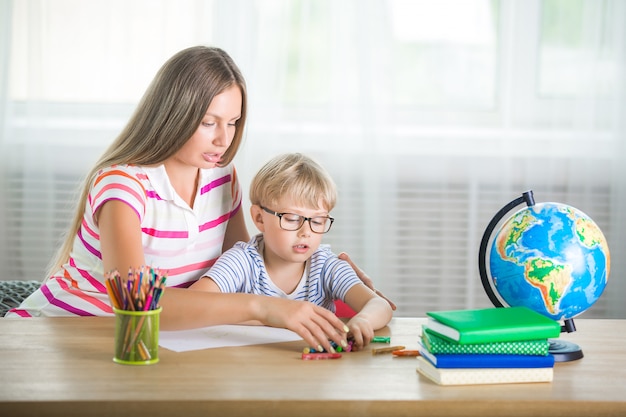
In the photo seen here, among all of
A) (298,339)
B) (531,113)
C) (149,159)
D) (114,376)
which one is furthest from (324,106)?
(114,376)

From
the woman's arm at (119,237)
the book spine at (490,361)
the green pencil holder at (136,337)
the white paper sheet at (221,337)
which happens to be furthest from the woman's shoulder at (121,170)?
the book spine at (490,361)

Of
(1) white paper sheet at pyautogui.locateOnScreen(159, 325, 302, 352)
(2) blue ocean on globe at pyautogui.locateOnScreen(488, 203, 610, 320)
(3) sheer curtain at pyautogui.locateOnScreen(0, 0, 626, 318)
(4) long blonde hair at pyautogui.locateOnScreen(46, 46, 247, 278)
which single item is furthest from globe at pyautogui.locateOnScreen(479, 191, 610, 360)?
(3) sheer curtain at pyautogui.locateOnScreen(0, 0, 626, 318)

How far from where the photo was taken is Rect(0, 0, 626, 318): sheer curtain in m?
3.82

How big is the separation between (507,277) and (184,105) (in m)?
0.83

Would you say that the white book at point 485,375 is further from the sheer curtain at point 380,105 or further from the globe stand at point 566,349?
the sheer curtain at point 380,105

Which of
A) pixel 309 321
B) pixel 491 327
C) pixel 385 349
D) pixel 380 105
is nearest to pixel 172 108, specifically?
pixel 309 321

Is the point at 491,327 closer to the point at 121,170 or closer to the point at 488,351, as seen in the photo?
the point at 488,351

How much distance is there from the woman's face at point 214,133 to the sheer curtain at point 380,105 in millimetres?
1841

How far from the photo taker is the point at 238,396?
128 centimetres

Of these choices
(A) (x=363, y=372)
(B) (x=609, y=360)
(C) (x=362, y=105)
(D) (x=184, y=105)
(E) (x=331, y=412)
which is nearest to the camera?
(E) (x=331, y=412)

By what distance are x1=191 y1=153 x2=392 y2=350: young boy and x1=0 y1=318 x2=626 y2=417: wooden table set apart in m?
0.34

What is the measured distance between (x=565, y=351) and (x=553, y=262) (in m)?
0.18

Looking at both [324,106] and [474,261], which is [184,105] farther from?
[474,261]

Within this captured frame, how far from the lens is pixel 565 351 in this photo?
1.58m
